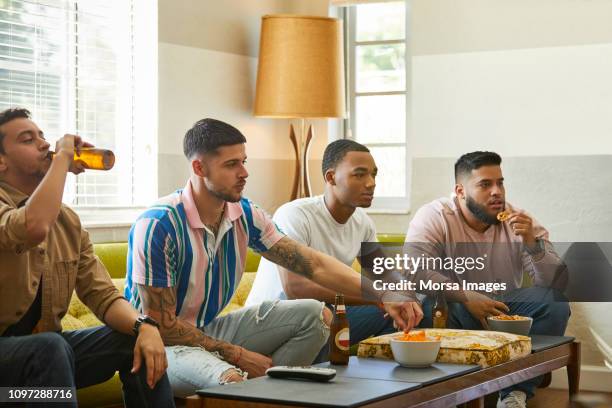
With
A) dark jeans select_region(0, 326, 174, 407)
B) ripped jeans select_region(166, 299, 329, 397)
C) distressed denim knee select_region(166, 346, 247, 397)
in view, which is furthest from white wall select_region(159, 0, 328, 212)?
dark jeans select_region(0, 326, 174, 407)

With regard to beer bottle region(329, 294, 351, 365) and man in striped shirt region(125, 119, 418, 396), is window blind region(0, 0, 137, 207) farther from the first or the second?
beer bottle region(329, 294, 351, 365)

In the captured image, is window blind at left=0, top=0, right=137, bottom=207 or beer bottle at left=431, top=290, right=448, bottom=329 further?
window blind at left=0, top=0, right=137, bottom=207

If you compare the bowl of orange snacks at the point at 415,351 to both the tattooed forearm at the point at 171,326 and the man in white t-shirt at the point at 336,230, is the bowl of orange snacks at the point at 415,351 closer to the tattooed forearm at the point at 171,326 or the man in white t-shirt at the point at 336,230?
the tattooed forearm at the point at 171,326

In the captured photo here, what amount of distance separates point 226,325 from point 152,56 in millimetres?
1843

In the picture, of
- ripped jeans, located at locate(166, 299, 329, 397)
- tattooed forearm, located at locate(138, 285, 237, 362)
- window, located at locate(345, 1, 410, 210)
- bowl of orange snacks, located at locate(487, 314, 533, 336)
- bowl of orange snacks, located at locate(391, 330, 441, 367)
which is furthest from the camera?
window, located at locate(345, 1, 410, 210)

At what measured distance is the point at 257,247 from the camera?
11.2 ft

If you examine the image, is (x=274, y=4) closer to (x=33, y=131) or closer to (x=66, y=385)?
(x=33, y=131)

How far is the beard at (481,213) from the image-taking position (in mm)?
4285

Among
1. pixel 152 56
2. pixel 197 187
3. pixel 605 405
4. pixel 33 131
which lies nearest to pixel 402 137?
pixel 152 56

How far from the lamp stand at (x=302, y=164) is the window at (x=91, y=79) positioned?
918mm

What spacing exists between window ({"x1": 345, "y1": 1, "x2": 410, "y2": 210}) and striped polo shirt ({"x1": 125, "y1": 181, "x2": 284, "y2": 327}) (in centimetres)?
219

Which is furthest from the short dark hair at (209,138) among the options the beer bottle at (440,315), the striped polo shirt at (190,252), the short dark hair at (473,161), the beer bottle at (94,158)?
the short dark hair at (473,161)

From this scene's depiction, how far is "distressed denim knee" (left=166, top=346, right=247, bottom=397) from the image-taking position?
284cm

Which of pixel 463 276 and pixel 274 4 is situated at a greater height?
pixel 274 4
